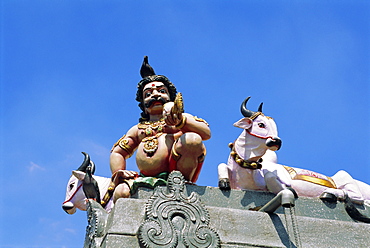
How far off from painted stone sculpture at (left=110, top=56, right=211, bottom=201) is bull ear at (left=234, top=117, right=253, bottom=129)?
0.51 meters

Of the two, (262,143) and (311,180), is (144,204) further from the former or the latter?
(311,180)

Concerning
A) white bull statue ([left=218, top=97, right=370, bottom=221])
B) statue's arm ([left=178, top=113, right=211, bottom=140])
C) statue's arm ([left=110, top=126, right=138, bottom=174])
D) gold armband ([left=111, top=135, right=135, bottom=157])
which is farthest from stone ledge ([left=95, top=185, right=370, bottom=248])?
gold armband ([left=111, top=135, right=135, bottom=157])

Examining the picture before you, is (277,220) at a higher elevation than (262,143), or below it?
below

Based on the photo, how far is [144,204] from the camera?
5.35 metres

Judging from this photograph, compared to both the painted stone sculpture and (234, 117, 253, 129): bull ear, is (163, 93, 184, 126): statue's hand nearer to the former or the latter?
the painted stone sculpture

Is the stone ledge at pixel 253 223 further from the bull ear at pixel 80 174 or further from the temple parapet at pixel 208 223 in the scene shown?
the bull ear at pixel 80 174

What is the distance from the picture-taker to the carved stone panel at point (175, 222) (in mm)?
4934

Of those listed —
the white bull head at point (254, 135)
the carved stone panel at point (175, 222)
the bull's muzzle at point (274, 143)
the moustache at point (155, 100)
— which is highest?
the moustache at point (155, 100)

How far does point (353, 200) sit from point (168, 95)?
2743 millimetres

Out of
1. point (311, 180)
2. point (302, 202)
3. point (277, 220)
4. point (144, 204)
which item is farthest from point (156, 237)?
point (311, 180)

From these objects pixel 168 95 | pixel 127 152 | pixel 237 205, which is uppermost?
pixel 168 95

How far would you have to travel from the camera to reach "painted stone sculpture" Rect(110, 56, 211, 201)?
6.13 m

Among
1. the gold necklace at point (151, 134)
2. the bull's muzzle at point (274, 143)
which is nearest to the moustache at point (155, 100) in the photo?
the gold necklace at point (151, 134)

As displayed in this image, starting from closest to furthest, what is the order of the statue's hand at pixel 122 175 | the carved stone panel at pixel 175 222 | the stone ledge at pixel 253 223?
the carved stone panel at pixel 175 222
the stone ledge at pixel 253 223
the statue's hand at pixel 122 175
